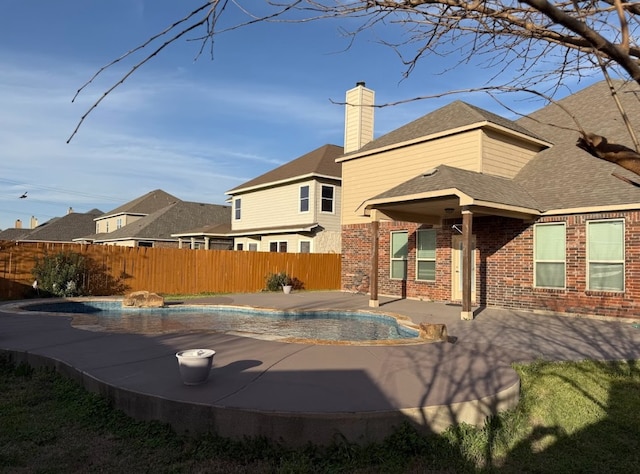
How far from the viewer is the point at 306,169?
2506cm

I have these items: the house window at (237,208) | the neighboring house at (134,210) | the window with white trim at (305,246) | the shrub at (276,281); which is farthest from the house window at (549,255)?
the neighboring house at (134,210)

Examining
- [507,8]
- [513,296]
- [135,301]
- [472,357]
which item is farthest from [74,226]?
[507,8]

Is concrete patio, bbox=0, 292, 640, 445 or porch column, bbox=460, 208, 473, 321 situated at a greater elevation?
porch column, bbox=460, 208, 473, 321

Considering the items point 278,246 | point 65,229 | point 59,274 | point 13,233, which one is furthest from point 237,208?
point 13,233

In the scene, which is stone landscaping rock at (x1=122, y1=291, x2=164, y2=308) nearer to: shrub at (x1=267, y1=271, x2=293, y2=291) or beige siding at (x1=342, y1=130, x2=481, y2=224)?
beige siding at (x1=342, y1=130, x2=481, y2=224)

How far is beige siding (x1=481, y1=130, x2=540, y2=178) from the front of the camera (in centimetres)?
1515

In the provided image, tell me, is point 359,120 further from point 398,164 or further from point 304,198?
point 304,198

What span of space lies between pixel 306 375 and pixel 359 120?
1694 cm

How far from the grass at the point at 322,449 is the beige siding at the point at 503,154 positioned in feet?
34.6

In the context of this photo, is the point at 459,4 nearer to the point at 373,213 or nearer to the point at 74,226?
the point at 373,213

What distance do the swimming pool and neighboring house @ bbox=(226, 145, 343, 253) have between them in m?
10.1

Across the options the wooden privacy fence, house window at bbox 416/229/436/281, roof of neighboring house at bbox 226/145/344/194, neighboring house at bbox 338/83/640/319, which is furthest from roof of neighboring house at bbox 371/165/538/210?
roof of neighboring house at bbox 226/145/344/194

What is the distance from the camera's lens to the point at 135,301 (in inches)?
563

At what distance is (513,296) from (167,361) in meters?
10.8
